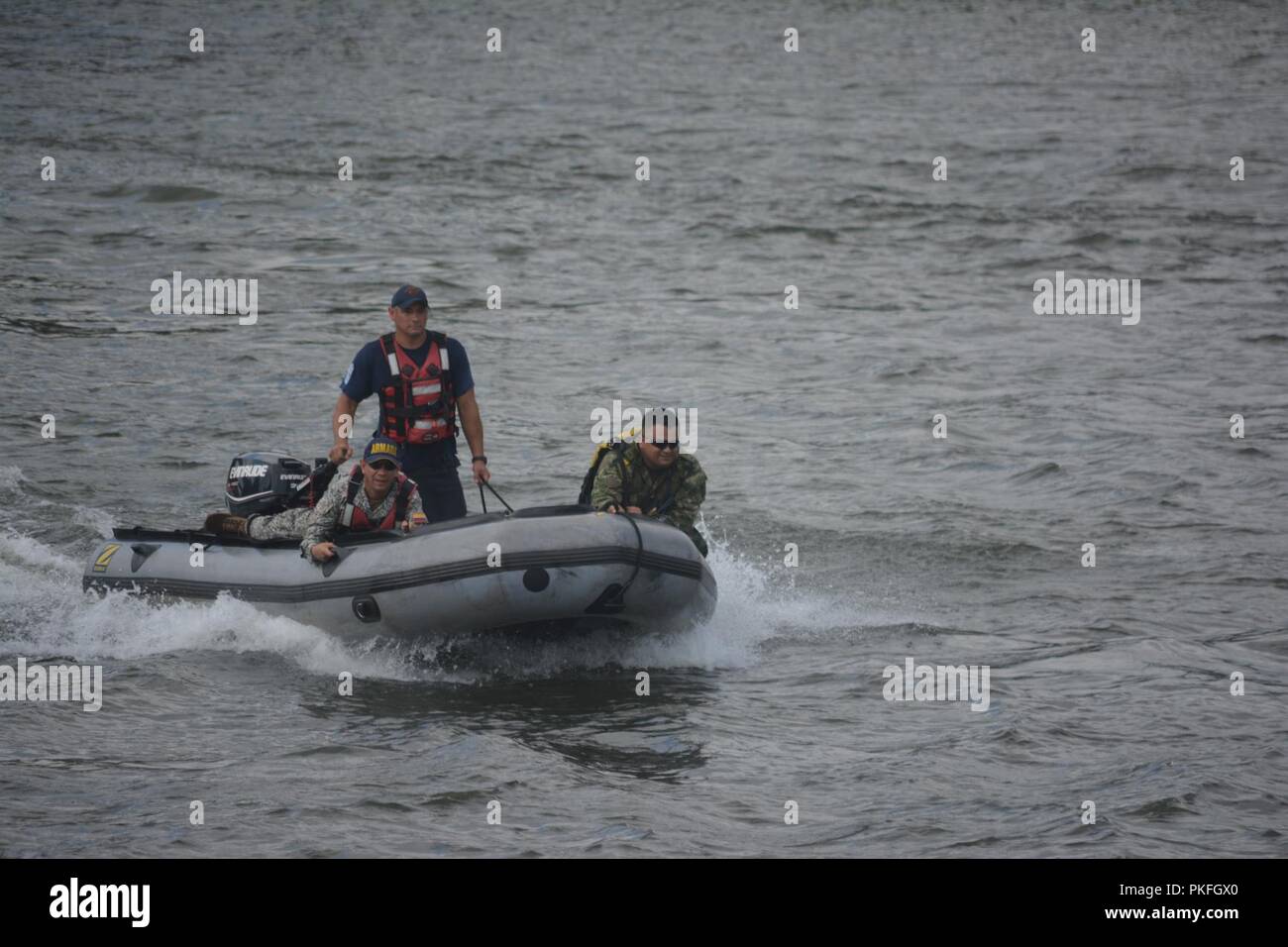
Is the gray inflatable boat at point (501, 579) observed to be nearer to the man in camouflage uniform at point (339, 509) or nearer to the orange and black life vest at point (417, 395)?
the man in camouflage uniform at point (339, 509)

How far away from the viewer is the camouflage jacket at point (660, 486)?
9.69 meters

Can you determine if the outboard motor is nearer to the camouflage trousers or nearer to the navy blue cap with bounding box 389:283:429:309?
the camouflage trousers

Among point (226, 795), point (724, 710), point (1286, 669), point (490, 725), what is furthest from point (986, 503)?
point (226, 795)

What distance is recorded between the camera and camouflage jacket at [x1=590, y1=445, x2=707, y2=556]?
9687 millimetres

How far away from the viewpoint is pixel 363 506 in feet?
31.1

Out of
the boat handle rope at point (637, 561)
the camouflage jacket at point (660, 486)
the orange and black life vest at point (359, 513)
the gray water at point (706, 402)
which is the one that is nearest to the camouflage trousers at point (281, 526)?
the orange and black life vest at point (359, 513)

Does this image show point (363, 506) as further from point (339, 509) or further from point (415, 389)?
point (415, 389)

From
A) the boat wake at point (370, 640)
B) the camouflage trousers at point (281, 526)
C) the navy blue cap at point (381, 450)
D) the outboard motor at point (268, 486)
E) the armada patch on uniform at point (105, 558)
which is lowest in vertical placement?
the boat wake at point (370, 640)

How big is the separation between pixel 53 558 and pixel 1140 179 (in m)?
17.6

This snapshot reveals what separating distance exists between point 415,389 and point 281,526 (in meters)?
1.06

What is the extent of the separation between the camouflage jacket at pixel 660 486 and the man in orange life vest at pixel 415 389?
0.70 metres

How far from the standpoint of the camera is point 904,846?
7176 millimetres

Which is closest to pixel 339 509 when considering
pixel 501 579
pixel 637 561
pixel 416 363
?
pixel 416 363
